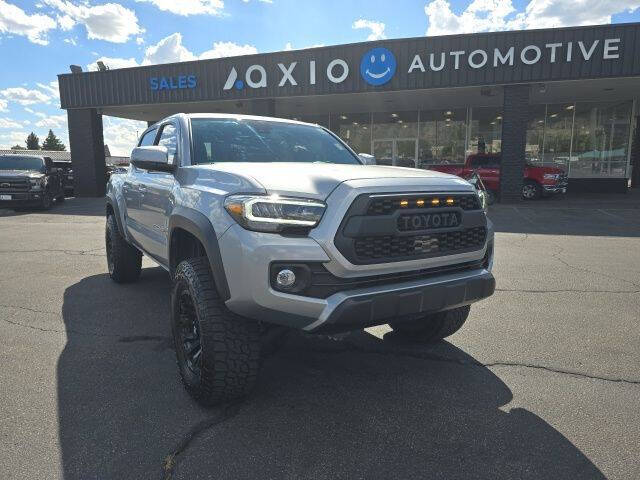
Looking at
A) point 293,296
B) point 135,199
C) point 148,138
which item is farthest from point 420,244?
point 148,138

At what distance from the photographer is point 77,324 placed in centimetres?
428

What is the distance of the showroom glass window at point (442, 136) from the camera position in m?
21.8

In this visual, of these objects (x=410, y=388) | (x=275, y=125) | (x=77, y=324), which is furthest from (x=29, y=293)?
(x=410, y=388)

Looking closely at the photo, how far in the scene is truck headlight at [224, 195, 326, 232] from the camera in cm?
243

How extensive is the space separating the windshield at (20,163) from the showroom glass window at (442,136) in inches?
611

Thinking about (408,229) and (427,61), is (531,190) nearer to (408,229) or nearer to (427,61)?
(427,61)

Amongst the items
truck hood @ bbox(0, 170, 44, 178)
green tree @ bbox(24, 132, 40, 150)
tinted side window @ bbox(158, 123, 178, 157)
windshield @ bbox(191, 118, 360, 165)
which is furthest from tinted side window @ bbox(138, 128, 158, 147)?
green tree @ bbox(24, 132, 40, 150)

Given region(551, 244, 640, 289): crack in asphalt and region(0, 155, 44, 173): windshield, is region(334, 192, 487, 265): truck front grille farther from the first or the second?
region(0, 155, 44, 173): windshield

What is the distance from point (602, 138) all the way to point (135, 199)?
21529 millimetres

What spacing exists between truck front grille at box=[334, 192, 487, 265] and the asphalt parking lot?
37.6 inches

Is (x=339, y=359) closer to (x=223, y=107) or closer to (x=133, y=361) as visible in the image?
(x=133, y=361)

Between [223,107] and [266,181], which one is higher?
[223,107]

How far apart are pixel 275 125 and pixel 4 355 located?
280 cm

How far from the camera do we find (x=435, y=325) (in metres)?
3.66
